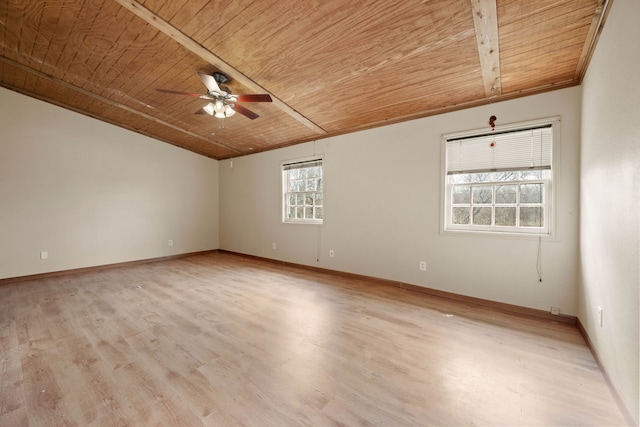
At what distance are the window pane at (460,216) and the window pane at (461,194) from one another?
0.36 feet

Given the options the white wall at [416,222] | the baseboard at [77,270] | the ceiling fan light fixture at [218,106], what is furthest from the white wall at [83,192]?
the ceiling fan light fixture at [218,106]

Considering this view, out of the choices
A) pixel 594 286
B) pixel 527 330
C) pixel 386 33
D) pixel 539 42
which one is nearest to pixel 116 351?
pixel 386 33

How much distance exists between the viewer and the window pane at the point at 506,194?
293cm

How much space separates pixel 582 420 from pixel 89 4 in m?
4.87

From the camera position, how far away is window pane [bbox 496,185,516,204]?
2.93 metres

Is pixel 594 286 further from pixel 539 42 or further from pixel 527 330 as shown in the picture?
pixel 539 42

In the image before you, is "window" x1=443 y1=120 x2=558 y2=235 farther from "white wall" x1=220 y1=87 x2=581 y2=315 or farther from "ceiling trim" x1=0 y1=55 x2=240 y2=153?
"ceiling trim" x1=0 y1=55 x2=240 y2=153

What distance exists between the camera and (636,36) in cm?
133

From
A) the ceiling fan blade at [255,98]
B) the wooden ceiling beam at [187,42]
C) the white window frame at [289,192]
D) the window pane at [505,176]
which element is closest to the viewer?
the wooden ceiling beam at [187,42]

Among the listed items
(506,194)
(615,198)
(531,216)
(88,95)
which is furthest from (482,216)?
(88,95)

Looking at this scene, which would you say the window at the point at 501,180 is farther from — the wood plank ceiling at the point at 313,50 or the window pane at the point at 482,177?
the wood plank ceiling at the point at 313,50

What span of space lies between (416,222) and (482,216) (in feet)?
2.64

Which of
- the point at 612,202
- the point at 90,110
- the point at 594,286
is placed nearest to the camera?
the point at 612,202

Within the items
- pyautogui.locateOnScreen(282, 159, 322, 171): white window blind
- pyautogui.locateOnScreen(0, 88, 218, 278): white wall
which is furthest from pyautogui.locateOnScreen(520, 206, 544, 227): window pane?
pyautogui.locateOnScreen(0, 88, 218, 278): white wall
